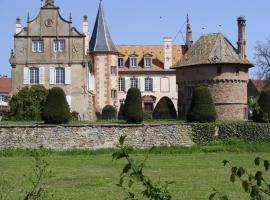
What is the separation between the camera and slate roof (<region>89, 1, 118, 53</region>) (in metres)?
54.2

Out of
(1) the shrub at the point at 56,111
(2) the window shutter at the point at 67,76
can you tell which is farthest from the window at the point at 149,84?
(1) the shrub at the point at 56,111

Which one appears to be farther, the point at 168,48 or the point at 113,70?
the point at 168,48

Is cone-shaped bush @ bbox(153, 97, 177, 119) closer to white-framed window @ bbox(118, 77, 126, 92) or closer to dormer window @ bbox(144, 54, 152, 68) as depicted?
dormer window @ bbox(144, 54, 152, 68)

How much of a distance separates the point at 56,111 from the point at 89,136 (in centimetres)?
320

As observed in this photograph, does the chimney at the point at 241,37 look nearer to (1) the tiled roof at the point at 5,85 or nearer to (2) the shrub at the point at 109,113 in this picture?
(2) the shrub at the point at 109,113

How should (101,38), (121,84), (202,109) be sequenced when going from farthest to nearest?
(121,84) → (101,38) → (202,109)

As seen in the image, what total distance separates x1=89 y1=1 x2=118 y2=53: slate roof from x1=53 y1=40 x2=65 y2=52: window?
30.9 feet

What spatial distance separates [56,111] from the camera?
2814cm

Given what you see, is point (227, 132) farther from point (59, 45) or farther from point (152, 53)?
point (152, 53)

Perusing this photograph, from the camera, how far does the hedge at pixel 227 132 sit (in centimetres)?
2694

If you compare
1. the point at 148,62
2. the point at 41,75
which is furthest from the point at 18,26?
the point at 148,62

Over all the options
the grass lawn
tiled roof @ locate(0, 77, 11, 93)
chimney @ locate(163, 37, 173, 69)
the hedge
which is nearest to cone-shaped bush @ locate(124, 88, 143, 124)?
the hedge

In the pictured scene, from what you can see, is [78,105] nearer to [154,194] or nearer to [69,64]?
[69,64]

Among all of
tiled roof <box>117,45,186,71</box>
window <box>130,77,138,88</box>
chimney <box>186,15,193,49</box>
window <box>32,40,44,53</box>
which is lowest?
window <box>130,77,138,88</box>
